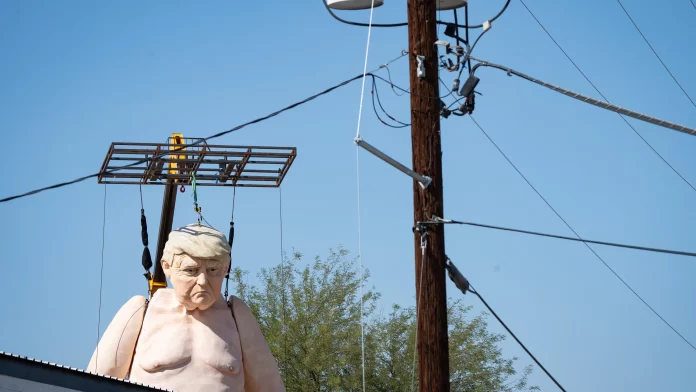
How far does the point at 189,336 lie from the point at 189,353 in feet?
0.58

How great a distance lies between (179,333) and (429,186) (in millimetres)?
2795

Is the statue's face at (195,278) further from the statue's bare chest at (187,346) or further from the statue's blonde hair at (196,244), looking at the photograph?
the statue's bare chest at (187,346)

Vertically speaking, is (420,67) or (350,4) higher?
(350,4)

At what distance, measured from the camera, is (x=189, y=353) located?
945cm

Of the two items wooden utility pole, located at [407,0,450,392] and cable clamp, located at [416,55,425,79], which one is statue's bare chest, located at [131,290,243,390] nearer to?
wooden utility pole, located at [407,0,450,392]

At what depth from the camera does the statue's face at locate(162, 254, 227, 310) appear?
9.57 m

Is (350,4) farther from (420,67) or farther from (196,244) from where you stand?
(196,244)

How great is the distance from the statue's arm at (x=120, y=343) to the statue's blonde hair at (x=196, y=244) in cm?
52

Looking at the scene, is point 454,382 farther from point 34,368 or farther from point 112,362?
point 34,368

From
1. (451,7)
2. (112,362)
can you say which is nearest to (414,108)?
(451,7)

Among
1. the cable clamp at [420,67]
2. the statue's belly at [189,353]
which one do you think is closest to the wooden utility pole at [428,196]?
the cable clamp at [420,67]

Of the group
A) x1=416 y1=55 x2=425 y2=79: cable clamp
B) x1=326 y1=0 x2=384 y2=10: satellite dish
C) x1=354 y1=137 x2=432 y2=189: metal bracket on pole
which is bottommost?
x1=354 y1=137 x2=432 y2=189: metal bracket on pole

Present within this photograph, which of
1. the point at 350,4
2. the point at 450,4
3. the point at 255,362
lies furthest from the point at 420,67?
the point at 255,362

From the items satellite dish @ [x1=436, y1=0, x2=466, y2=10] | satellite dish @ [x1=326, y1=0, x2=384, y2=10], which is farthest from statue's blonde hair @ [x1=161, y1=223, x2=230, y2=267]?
satellite dish @ [x1=436, y1=0, x2=466, y2=10]
